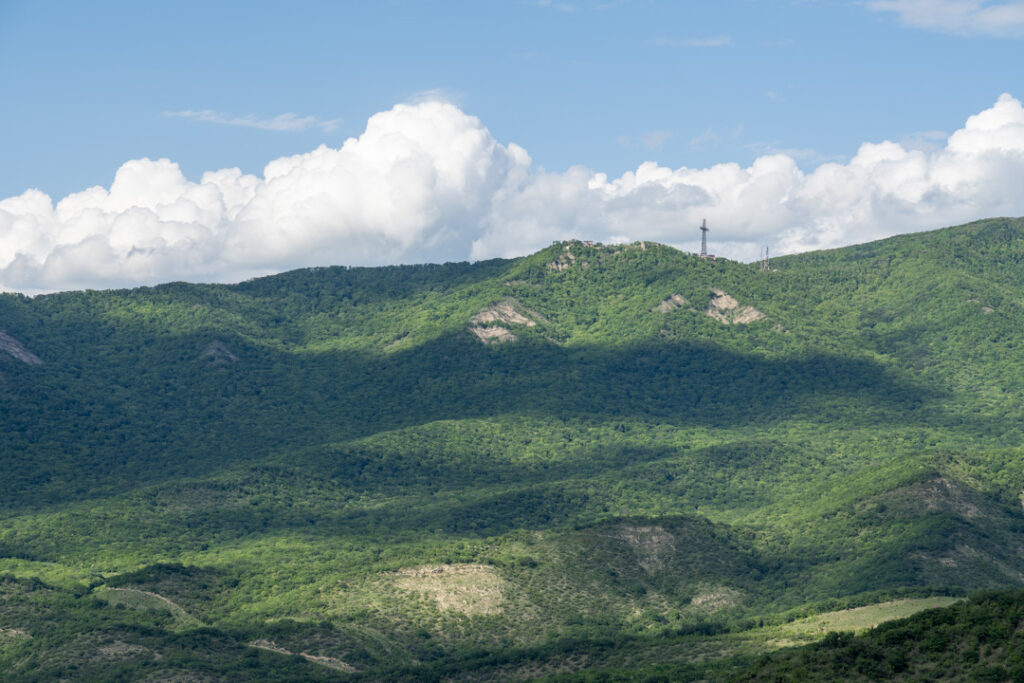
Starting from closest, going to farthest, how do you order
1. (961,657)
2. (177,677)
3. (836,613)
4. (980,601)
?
(961,657) → (980,601) → (177,677) → (836,613)

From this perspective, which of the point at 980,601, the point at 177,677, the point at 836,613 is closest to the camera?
the point at 980,601

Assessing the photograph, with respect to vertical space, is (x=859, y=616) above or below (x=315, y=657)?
above

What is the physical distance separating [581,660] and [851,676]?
56744mm

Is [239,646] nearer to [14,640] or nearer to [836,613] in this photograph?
[14,640]

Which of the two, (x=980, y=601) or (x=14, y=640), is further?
(x=14, y=640)

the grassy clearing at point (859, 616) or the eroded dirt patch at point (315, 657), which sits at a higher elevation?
the grassy clearing at point (859, 616)

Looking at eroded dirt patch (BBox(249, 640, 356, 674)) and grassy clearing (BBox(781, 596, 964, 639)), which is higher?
grassy clearing (BBox(781, 596, 964, 639))

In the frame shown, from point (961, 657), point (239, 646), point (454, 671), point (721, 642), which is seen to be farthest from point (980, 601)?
point (239, 646)

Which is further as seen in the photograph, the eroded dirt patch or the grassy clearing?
the eroded dirt patch

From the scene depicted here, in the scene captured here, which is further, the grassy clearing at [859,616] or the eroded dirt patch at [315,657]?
the eroded dirt patch at [315,657]

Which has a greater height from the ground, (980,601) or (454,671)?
(980,601)

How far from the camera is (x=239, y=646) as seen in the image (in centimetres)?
19038

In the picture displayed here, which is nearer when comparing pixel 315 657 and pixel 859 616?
pixel 859 616

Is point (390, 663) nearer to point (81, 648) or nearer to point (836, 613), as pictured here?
point (81, 648)
